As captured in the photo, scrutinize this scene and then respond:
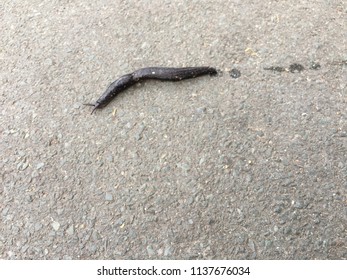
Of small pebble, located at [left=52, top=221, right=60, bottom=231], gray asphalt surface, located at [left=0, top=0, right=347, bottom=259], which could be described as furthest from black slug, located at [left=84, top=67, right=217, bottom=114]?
small pebble, located at [left=52, top=221, right=60, bottom=231]

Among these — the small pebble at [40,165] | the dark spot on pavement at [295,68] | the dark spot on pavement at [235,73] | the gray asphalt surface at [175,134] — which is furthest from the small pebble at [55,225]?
the dark spot on pavement at [295,68]

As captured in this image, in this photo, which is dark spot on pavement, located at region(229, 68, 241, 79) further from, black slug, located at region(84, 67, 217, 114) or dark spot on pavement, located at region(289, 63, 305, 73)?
dark spot on pavement, located at region(289, 63, 305, 73)

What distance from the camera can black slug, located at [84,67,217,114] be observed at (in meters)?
3.05

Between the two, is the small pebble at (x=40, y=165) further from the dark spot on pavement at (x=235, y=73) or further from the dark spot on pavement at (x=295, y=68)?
the dark spot on pavement at (x=295, y=68)

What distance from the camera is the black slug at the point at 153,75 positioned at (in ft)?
10.0

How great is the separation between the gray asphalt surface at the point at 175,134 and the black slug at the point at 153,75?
62 millimetres

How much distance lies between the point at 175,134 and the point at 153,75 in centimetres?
53

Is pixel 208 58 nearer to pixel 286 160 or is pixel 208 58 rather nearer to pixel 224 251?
pixel 286 160

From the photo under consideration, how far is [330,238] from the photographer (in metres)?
2.47

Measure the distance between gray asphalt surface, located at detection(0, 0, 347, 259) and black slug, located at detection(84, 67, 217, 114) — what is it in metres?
0.06

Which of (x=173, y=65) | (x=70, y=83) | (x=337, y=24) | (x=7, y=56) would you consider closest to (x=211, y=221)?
(x=173, y=65)

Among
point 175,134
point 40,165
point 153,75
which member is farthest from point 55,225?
point 153,75

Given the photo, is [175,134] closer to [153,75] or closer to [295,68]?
[153,75]

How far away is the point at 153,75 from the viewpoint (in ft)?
10.1
